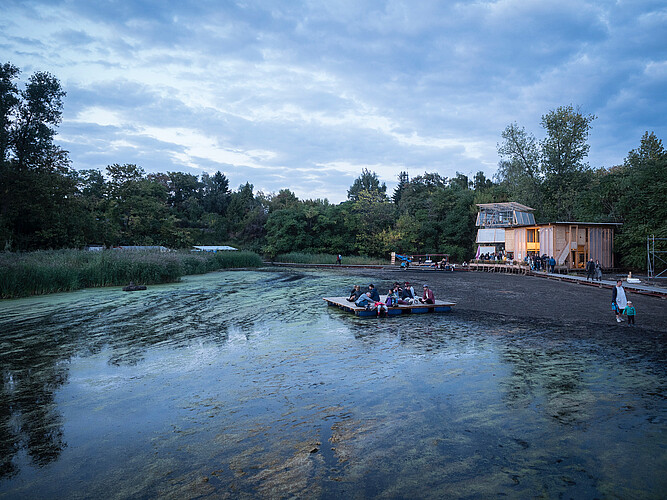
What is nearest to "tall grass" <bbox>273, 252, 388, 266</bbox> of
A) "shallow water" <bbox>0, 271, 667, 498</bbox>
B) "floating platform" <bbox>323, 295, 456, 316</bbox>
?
"floating platform" <bbox>323, 295, 456, 316</bbox>

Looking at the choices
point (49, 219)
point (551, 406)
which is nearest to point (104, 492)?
point (551, 406)

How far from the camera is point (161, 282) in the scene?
31.0 m

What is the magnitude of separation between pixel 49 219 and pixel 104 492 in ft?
122

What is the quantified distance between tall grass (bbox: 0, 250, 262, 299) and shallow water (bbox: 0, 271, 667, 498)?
33.6 ft

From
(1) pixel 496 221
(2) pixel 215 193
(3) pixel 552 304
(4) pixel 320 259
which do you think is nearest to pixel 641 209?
(1) pixel 496 221

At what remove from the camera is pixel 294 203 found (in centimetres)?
7156

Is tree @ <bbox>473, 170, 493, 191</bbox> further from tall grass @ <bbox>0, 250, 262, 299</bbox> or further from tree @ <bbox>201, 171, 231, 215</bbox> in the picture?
tall grass @ <bbox>0, 250, 262, 299</bbox>

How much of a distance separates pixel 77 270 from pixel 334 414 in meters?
24.2

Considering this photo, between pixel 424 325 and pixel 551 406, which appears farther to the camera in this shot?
pixel 424 325

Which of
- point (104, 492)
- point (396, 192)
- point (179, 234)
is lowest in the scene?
point (104, 492)

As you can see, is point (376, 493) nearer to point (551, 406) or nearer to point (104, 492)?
point (104, 492)

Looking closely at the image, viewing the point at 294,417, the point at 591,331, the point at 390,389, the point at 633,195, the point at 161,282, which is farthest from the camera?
the point at 633,195

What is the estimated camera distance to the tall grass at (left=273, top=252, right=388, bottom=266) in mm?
52862

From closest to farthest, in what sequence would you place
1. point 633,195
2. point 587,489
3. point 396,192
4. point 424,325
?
point 587,489
point 424,325
point 633,195
point 396,192
